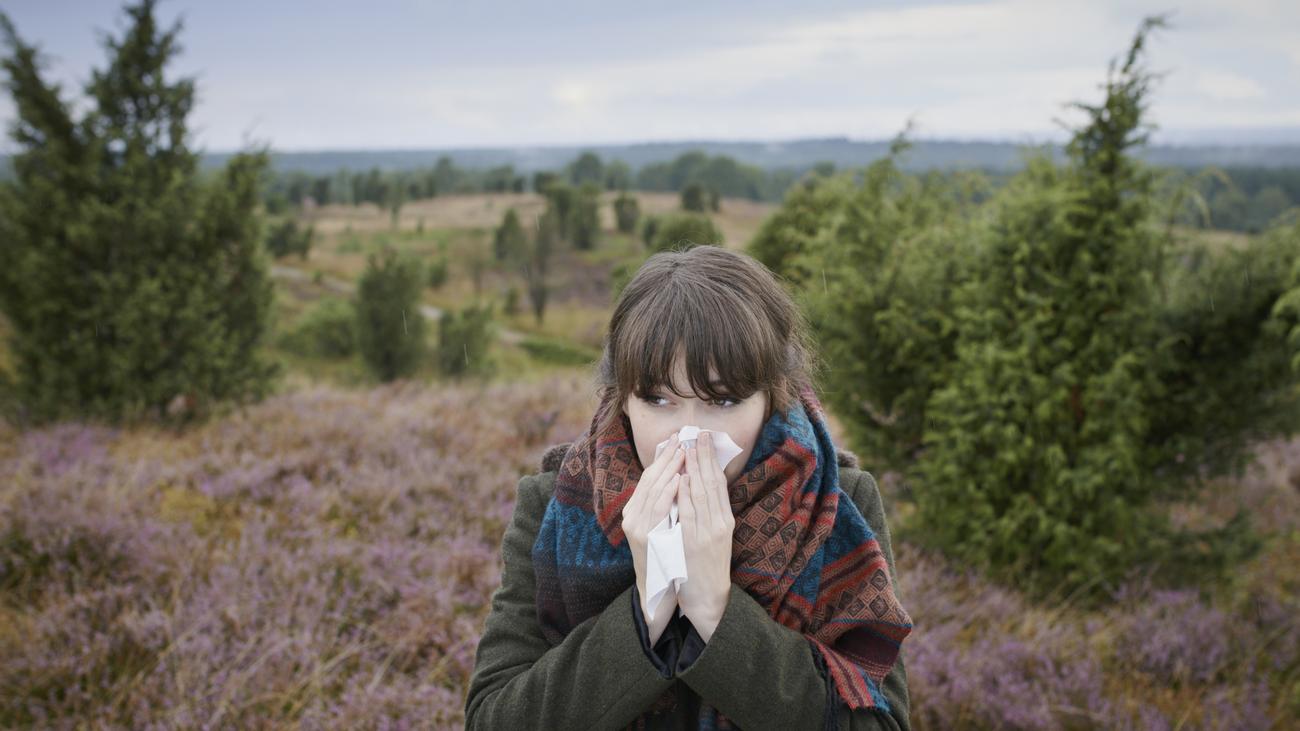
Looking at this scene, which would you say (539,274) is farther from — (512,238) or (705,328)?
(705,328)

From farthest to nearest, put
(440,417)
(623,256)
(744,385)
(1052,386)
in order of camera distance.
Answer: (623,256), (440,417), (1052,386), (744,385)

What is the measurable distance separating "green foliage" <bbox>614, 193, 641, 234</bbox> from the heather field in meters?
Result: 61.4

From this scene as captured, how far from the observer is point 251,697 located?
132 inches

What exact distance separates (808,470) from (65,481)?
5.87 meters

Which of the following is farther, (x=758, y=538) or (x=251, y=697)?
(x=251, y=697)

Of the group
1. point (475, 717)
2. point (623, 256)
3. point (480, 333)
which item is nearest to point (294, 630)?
point (475, 717)

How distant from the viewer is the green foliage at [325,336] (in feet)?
97.7

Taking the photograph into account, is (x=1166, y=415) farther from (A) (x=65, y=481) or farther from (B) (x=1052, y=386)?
(A) (x=65, y=481)

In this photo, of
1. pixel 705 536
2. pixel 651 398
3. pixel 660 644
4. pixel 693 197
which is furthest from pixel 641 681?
pixel 693 197

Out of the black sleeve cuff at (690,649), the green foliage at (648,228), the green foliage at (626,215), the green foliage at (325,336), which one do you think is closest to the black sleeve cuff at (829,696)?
the black sleeve cuff at (690,649)

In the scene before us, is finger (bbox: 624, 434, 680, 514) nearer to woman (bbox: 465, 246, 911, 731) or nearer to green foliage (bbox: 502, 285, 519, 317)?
woman (bbox: 465, 246, 911, 731)

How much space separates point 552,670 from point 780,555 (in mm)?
534

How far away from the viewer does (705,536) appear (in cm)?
146

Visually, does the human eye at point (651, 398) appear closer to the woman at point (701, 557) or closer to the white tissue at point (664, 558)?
the woman at point (701, 557)
